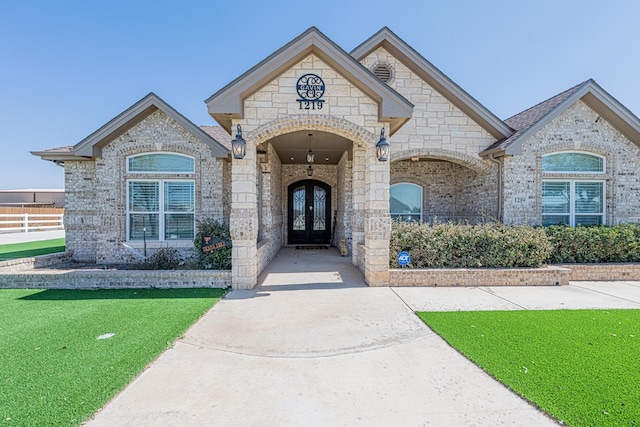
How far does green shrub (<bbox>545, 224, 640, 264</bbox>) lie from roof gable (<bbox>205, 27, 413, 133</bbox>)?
18.7 ft

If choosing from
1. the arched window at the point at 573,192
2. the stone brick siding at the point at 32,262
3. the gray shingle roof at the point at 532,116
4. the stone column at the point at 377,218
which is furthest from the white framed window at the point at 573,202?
the stone brick siding at the point at 32,262

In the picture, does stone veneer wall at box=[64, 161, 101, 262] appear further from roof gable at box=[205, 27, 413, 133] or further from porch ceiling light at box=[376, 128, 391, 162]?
porch ceiling light at box=[376, 128, 391, 162]

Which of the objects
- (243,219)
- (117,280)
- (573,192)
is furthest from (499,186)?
(117,280)

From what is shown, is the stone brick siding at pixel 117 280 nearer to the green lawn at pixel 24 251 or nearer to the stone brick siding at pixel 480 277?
the green lawn at pixel 24 251

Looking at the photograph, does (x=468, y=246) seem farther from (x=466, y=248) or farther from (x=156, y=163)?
(x=156, y=163)

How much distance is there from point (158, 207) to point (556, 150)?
40.1 ft

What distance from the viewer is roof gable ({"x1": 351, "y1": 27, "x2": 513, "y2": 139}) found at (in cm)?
962

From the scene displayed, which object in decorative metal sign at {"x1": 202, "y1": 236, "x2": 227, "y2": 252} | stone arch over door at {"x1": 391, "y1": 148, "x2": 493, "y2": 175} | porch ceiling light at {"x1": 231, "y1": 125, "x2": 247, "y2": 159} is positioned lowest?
decorative metal sign at {"x1": 202, "y1": 236, "x2": 227, "y2": 252}

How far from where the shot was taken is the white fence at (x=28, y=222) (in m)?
19.6

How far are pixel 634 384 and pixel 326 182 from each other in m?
11.5

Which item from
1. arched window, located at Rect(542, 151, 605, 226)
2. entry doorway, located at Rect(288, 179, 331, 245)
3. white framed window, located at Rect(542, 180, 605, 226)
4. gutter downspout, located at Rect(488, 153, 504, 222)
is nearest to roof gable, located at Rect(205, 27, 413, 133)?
gutter downspout, located at Rect(488, 153, 504, 222)

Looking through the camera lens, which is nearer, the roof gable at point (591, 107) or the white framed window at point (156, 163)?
the roof gable at point (591, 107)

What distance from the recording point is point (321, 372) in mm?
3445

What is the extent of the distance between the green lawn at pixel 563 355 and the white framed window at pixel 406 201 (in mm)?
7009
